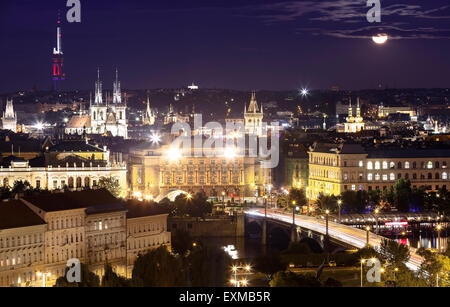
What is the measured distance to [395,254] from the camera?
46812mm

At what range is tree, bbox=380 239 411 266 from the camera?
4620 cm

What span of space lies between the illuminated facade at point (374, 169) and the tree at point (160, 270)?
129 feet

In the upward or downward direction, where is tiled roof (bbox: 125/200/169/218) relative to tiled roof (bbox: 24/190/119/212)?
downward

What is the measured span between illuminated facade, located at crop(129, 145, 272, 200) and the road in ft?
52.0

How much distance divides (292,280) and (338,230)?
18.6 meters

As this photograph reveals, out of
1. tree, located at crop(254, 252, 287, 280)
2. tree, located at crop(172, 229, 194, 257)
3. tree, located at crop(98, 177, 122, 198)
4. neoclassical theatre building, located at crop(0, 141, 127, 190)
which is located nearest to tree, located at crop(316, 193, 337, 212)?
tree, located at crop(98, 177, 122, 198)

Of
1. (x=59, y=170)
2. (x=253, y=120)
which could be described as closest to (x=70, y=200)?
(x=59, y=170)

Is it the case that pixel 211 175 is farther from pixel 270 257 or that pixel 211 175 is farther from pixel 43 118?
pixel 43 118

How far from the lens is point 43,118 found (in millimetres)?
194250

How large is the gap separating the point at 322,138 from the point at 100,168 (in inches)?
1557

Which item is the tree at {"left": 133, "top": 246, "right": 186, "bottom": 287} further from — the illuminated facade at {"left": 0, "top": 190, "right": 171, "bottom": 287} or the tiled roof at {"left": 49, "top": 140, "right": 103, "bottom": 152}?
the tiled roof at {"left": 49, "top": 140, "right": 103, "bottom": 152}

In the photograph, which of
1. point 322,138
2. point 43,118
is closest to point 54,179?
point 322,138

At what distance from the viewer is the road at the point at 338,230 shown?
52.4 meters

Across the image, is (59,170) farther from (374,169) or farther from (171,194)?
(374,169)
